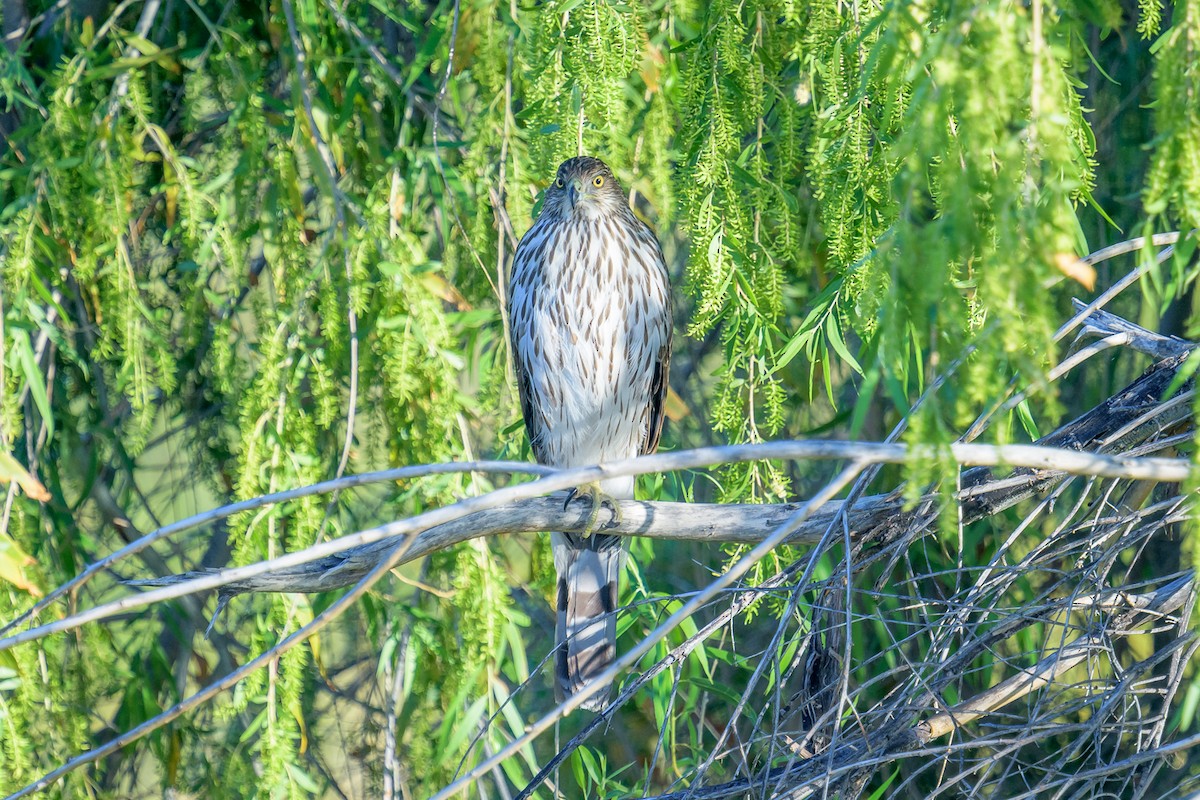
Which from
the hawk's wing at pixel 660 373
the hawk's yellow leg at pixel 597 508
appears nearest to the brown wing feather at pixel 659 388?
the hawk's wing at pixel 660 373

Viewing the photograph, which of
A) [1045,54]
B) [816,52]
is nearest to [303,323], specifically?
[816,52]

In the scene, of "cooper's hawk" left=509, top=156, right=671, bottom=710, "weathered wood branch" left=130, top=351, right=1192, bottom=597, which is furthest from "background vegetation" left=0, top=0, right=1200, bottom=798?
"cooper's hawk" left=509, top=156, right=671, bottom=710

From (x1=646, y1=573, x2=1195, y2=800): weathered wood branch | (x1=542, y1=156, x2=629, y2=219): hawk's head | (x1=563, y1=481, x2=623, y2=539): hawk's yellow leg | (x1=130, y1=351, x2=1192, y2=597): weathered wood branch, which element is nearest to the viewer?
(x1=646, y1=573, x2=1195, y2=800): weathered wood branch

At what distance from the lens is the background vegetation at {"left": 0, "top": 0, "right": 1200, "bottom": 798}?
0.79 metres

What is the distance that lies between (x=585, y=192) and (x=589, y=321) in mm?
324

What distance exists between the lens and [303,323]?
204cm

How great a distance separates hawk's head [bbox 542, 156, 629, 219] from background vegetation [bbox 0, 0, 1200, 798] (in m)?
0.28

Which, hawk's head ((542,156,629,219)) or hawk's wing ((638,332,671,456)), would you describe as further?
hawk's wing ((638,332,671,456))

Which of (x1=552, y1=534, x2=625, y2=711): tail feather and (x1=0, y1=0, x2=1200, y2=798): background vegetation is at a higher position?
(x1=0, y1=0, x2=1200, y2=798): background vegetation

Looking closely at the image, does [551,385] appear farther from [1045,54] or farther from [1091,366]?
[1045,54]

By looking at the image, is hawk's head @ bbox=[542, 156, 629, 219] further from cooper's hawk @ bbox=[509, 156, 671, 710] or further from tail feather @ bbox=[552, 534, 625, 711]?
tail feather @ bbox=[552, 534, 625, 711]

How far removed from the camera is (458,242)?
234cm

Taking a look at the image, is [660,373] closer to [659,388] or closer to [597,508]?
[659,388]

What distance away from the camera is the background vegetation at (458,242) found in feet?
2.61
